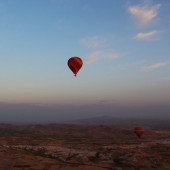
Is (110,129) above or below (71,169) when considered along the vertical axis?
above

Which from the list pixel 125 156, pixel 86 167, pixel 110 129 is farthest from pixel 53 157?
pixel 110 129

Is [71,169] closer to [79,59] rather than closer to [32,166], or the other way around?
[32,166]

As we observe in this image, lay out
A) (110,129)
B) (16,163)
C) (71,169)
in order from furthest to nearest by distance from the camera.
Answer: (110,129)
(16,163)
(71,169)

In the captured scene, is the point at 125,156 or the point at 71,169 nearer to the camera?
the point at 71,169

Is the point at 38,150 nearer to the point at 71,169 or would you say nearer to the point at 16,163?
the point at 16,163

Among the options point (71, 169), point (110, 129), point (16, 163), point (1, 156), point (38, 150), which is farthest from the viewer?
point (110, 129)

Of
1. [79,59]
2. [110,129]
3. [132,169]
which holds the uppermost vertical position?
[79,59]
